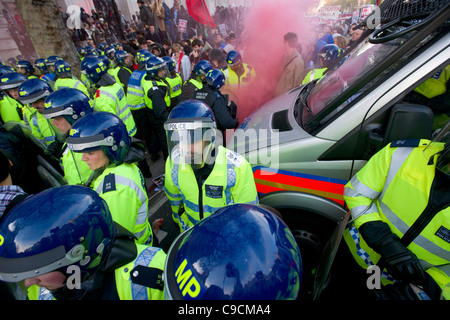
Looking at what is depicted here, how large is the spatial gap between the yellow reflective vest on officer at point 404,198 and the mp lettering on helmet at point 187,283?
1382 millimetres

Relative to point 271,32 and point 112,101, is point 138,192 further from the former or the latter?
point 271,32

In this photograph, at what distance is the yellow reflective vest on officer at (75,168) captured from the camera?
7.50ft

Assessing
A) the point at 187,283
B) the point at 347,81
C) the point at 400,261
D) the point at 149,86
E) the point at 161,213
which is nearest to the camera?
the point at 187,283

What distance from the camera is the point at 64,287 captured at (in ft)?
3.64

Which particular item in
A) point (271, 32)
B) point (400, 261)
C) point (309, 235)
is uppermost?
point (271, 32)

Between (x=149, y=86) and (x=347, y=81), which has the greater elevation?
(x=347, y=81)

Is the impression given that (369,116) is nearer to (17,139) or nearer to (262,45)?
(17,139)

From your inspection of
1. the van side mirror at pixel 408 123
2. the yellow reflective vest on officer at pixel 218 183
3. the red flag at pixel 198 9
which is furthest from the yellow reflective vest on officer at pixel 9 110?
the red flag at pixel 198 9

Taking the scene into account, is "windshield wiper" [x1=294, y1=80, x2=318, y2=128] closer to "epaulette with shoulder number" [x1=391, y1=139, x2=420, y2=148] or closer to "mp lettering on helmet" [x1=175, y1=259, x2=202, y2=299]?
"epaulette with shoulder number" [x1=391, y1=139, x2=420, y2=148]

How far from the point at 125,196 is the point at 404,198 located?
200cm

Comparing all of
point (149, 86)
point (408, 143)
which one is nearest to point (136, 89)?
point (149, 86)

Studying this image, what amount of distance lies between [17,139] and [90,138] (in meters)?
1.98

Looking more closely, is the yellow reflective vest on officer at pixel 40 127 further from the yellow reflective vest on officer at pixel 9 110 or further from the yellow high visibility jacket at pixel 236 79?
the yellow high visibility jacket at pixel 236 79

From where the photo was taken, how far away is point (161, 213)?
3.71 metres
